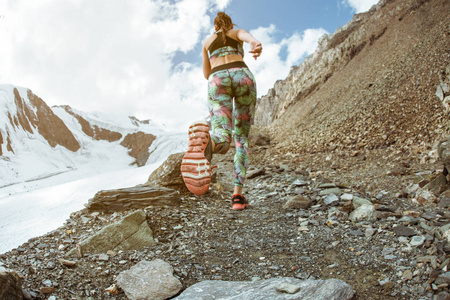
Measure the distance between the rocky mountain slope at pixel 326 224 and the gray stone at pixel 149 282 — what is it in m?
0.03

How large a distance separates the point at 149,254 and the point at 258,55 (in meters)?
2.08

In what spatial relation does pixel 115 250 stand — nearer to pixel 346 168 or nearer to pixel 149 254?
pixel 149 254

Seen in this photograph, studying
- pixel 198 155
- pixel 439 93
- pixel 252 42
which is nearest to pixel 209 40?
pixel 252 42

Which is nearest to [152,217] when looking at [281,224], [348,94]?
[281,224]

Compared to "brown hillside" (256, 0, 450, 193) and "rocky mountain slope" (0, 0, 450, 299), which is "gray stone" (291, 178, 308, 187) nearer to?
"rocky mountain slope" (0, 0, 450, 299)

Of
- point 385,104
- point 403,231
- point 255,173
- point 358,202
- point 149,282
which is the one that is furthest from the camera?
point 385,104

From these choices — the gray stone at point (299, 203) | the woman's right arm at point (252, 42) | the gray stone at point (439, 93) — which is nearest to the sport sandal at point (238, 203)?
the gray stone at point (299, 203)

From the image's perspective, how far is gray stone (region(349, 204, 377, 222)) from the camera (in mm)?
2658

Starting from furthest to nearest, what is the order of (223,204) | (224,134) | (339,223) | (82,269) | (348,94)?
(348,94) < (223,204) < (224,134) < (339,223) < (82,269)

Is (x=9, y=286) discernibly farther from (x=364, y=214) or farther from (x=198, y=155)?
(x=364, y=214)

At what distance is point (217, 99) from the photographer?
3.21m

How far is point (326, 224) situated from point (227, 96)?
169 centimetres

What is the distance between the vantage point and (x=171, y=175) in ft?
15.0

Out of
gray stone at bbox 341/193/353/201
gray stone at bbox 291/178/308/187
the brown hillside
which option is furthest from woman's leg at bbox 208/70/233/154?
the brown hillside
